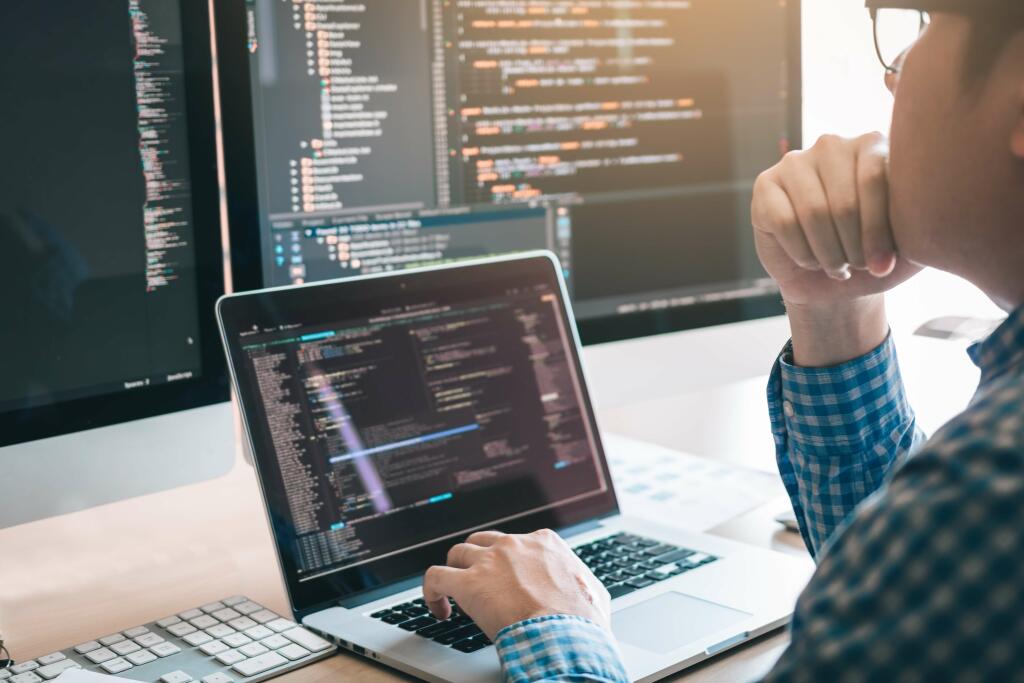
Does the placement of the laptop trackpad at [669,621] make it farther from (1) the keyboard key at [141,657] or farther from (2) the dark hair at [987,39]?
(2) the dark hair at [987,39]

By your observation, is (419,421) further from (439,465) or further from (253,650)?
(253,650)

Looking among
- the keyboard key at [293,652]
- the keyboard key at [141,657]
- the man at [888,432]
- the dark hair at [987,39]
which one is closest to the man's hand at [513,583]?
the man at [888,432]

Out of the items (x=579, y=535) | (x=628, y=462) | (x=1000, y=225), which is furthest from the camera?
(x=628, y=462)

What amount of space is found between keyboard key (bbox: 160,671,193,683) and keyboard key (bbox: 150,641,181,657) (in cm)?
4

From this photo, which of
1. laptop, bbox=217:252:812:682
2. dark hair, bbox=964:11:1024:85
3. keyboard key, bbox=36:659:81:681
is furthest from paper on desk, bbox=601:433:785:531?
dark hair, bbox=964:11:1024:85

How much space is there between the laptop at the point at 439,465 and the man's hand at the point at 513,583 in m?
0.03

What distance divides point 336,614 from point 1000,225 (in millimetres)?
594

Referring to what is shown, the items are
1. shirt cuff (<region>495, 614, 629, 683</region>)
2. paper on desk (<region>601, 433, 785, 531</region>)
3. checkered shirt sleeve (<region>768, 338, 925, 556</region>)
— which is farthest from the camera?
paper on desk (<region>601, 433, 785, 531</region>)

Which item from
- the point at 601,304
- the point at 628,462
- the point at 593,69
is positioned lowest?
the point at 628,462

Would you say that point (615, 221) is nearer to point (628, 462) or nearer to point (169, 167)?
point (628, 462)

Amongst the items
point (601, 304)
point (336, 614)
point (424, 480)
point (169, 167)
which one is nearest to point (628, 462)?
point (601, 304)

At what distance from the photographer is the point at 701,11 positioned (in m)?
1.30

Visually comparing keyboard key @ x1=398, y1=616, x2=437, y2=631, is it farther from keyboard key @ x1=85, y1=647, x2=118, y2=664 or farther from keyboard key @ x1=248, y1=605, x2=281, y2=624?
keyboard key @ x1=85, y1=647, x2=118, y2=664

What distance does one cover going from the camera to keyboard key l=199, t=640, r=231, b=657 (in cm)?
85
